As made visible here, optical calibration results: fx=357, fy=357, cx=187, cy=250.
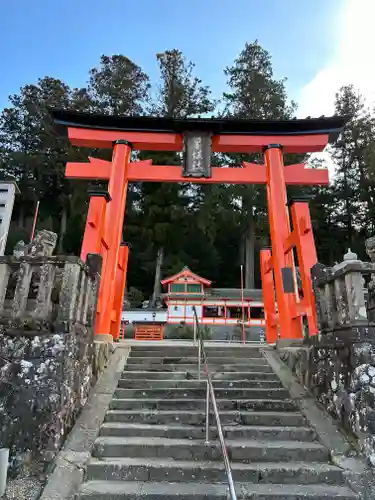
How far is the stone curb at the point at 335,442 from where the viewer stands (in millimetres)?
2994

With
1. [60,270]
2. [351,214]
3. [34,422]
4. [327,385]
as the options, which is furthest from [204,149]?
[351,214]

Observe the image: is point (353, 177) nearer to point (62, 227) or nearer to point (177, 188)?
point (177, 188)

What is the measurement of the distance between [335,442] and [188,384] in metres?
1.81

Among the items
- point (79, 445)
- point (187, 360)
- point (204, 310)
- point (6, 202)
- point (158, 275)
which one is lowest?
point (79, 445)

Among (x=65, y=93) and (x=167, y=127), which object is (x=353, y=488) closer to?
(x=167, y=127)

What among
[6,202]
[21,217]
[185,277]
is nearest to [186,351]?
[6,202]

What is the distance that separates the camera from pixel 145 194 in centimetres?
2488

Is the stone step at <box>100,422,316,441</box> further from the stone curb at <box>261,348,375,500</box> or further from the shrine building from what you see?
the shrine building

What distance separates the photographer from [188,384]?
4.55 meters

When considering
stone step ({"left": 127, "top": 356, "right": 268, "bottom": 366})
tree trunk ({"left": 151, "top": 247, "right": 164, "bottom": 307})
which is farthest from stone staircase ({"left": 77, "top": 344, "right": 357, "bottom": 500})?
tree trunk ({"left": 151, "top": 247, "right": 164, "bottom": 307})

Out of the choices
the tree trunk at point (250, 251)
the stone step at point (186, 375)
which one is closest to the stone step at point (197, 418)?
the stone step at point (186, 375)

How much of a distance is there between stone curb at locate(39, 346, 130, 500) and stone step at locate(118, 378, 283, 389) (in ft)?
0.62

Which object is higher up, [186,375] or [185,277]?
[185,277]

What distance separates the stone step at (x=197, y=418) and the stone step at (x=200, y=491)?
834 mm
